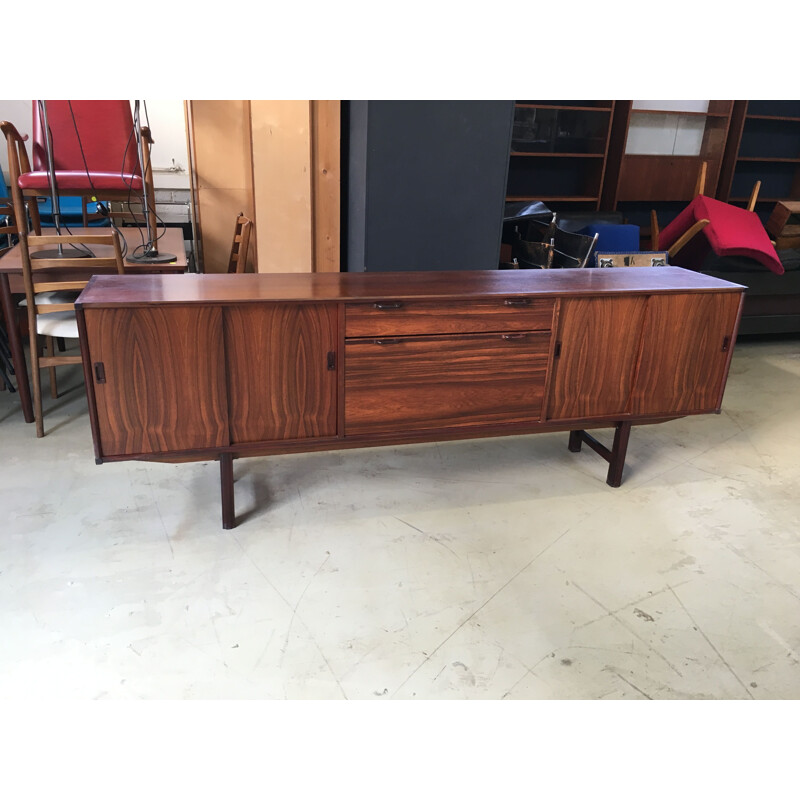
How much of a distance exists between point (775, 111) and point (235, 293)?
5582 mm

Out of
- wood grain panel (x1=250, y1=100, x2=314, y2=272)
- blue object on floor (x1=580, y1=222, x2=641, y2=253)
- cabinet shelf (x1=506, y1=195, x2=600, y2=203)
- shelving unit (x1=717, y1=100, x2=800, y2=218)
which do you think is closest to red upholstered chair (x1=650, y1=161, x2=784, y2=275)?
blue object on floor (x1=580, y1=222, x2=641, y2=253)

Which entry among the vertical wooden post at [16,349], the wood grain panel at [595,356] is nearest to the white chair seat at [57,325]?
the vertical wooden post at [16,349]

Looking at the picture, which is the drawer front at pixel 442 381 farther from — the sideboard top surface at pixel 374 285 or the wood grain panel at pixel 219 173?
the wood grain panel at pixel 219 173

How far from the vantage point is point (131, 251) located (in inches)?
135

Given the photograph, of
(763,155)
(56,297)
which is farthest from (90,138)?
(763,155)

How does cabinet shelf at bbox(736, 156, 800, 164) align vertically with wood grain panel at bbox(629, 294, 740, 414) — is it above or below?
above

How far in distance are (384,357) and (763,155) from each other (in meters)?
5.50

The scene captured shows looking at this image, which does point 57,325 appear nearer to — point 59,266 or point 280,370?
point 59,266

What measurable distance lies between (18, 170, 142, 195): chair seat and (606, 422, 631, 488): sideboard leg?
8.65ft

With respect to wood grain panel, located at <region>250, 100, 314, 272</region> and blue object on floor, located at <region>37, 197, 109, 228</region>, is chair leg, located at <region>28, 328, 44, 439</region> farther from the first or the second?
blue object on floor, located at <region>37, 197, 109, 228</region>

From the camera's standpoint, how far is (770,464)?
3.13m

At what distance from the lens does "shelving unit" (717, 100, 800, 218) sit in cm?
575

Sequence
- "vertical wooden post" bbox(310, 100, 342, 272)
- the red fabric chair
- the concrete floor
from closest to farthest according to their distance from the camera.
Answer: the concrete floor
"vertical wooden post" bbox(310, 100, 342, 272)
the red fabric chair
